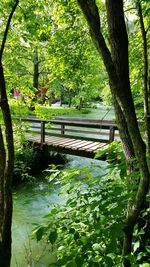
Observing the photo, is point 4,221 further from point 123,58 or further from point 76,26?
point 76,26

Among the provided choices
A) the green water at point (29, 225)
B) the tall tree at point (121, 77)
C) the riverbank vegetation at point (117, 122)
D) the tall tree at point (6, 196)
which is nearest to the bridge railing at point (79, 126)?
the green water at point (29, 225)

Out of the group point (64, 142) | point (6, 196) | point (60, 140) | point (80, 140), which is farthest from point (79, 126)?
point (6, 196)

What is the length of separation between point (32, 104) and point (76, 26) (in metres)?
1.25

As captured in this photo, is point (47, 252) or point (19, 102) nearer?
point (19, 102)

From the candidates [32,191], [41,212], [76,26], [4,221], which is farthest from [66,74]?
[32,191]

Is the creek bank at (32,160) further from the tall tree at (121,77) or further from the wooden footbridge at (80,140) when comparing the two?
the tall tree at (121,77)

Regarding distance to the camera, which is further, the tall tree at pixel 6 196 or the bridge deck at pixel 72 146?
the bridge deck at pixel 72 146

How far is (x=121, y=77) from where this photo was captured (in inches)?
50.2

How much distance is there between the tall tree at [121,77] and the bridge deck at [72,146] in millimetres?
4617

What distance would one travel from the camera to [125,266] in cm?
130

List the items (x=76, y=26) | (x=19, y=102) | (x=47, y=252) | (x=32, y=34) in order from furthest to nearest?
(x=47, y=252) < (x=19, y=102) < (x=76, y=26) < (x=32, y=34)

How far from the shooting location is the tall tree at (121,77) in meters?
1.06

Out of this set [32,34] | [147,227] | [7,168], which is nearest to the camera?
[147,227]

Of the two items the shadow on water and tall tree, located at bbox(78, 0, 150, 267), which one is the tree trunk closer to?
the shadow on water
